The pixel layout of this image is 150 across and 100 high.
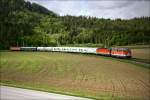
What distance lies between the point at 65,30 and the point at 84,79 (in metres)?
19.3

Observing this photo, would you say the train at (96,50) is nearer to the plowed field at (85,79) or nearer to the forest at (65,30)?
the forest at (65,30)

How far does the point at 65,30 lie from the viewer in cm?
4741

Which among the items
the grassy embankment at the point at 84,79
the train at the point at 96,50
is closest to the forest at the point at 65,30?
the train at the point at 96,50

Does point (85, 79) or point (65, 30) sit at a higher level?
point (65, 30)

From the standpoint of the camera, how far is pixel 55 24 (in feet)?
195

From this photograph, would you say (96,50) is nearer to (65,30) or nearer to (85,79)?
(65,30)

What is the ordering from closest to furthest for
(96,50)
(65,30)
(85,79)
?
(85,79), (65,30), (96,50)

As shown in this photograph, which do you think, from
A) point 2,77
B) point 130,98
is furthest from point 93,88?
point 2,77

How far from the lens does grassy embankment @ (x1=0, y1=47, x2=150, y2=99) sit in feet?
81.5

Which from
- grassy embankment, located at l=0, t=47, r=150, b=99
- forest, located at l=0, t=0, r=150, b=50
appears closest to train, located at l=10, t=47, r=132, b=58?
forest, located at l=0, t=0, r=150, b=50

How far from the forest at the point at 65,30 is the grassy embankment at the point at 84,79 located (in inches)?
165

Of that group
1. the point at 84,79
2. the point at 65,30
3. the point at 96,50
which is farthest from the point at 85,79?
the point at 65,30

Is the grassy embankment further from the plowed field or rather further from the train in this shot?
the train

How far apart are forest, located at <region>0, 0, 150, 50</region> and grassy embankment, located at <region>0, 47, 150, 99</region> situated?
4.18m
